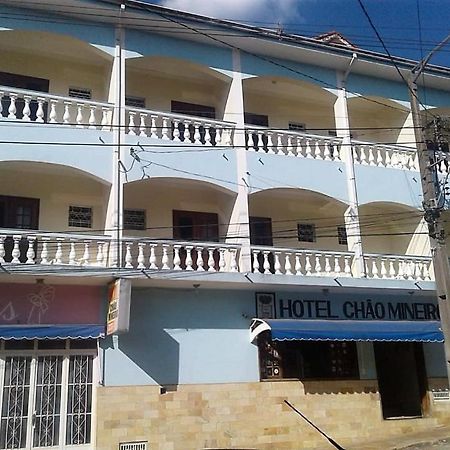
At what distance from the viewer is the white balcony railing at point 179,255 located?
12.7 meters

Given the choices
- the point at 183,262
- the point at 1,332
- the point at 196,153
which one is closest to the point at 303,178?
the point at 196,153

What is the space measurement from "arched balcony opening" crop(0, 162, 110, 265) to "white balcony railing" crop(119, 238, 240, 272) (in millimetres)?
716

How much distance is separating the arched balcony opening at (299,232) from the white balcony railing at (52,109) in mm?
4597

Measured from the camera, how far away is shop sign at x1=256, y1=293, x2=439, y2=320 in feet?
45.6

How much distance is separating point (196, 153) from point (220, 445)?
6694 millimetres

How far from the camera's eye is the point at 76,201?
1417cm

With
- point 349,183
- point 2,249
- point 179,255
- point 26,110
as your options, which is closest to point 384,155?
point 349,183

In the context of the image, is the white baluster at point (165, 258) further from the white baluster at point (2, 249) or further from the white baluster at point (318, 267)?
the white baluster at point (318, 267)

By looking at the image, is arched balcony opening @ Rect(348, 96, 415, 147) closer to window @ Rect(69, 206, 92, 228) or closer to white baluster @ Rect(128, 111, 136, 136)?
white baluster @ Rect(128, 111, 136, 136)

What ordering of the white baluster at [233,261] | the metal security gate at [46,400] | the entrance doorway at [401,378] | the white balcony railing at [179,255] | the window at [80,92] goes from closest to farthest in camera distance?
the metal security gate at [46,400] < the white balcony railing at [179,255] < the white baluster at [233,261] < the window at [80,92] < the entrance doorway at [401,378]

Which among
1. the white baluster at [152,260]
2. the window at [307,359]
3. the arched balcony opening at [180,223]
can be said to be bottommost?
the window at [307,359]

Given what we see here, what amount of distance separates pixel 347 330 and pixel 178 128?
6.27 metres

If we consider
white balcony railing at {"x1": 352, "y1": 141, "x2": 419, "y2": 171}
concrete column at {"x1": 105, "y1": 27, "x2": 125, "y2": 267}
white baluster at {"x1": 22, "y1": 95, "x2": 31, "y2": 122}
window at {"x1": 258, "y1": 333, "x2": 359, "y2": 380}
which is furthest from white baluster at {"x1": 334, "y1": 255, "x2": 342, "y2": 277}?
white baluster at {"x1": 22, "y1": 95, "x2": 31, "y2": 122}

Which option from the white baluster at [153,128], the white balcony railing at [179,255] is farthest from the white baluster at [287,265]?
the white baluster at [153,128]
